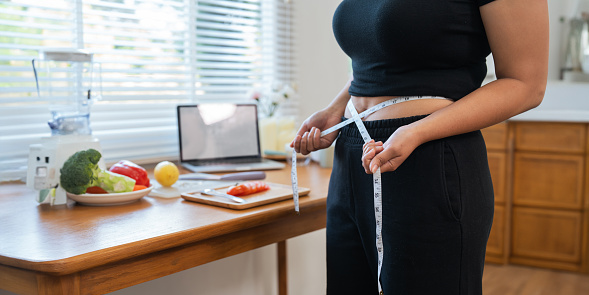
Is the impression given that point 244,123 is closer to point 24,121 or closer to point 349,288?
point 24,121

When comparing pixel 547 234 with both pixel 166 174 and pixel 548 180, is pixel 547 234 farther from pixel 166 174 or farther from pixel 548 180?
pixel 166 174

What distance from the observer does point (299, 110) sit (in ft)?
9.53

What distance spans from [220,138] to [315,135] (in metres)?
0.98

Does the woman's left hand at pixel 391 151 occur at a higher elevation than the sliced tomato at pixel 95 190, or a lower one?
higher

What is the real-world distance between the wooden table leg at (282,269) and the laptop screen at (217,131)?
0.40 metres

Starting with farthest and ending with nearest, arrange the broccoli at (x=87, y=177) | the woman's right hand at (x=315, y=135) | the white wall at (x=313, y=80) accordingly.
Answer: the white wall at (x=313, y=80) < the broccoli at (x=87, y=177) < the woman's right hand at (x=315, y=135)

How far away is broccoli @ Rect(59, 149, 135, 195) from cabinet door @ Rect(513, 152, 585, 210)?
8.86 ft

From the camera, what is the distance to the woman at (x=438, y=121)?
0.96 meters

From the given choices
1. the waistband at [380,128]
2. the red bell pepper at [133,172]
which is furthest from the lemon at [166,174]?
the waistband at [380,128]

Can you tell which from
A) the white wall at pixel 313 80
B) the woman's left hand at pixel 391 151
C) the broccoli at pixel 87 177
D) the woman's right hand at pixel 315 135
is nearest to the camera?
the woman's left hand at pixel 391 151

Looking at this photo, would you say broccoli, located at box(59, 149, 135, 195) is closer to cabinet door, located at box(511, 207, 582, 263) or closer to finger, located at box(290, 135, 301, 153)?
finger, located at box(290, 135, 301, 153)

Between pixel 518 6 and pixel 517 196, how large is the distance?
109 inches

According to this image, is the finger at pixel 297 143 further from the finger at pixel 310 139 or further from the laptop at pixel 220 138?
the laptop at pixel 220 138

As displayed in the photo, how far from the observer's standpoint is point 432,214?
992 millimetres
